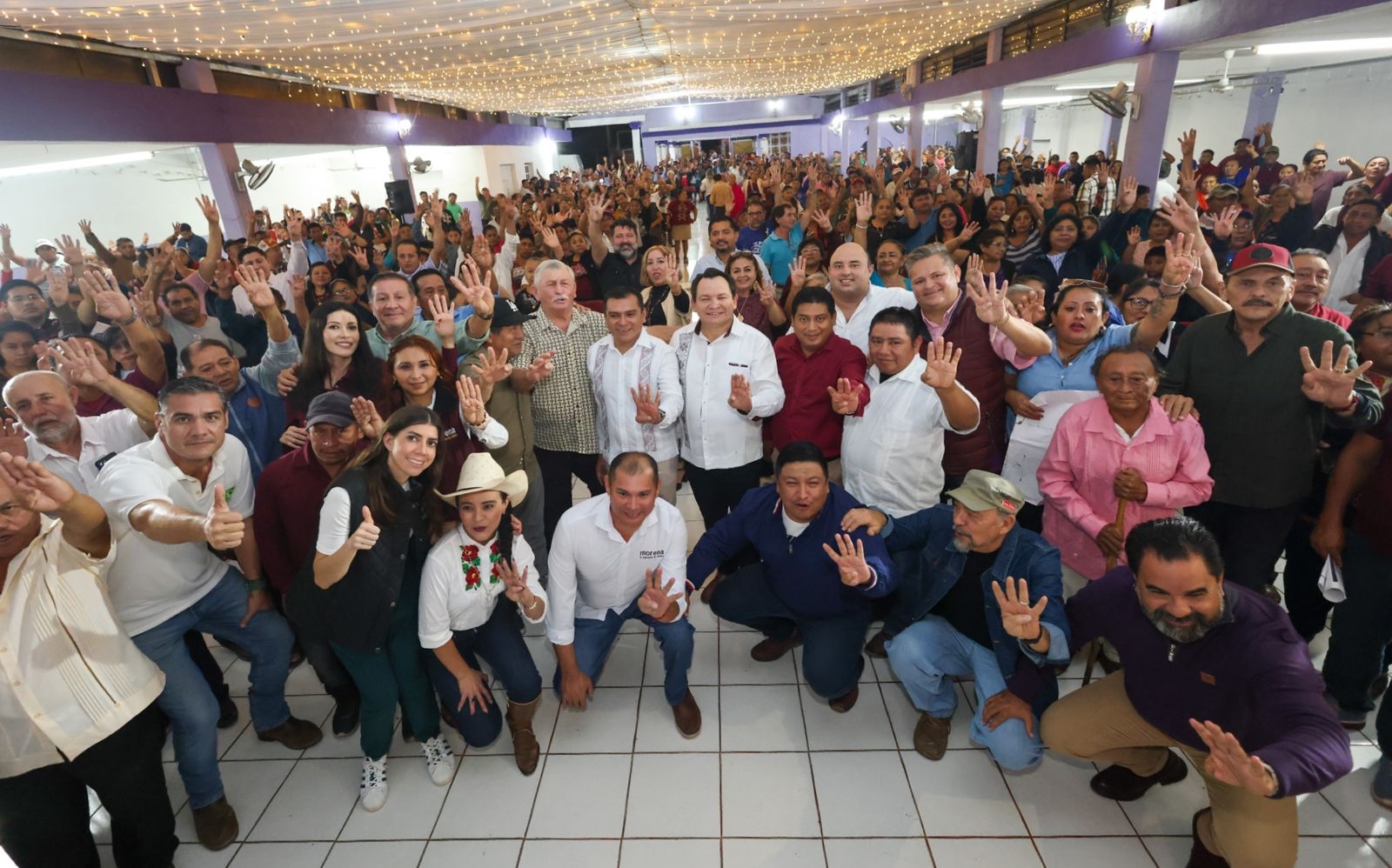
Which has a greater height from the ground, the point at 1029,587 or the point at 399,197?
the point at 399,197

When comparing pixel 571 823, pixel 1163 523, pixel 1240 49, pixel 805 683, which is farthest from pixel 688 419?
pixel 1240 49

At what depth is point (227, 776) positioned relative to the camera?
277 centimetres

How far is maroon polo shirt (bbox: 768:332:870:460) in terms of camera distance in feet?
10.5

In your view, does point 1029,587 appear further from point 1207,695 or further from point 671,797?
point 671,797

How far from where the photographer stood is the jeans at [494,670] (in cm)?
270

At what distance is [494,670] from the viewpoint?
2.78 m

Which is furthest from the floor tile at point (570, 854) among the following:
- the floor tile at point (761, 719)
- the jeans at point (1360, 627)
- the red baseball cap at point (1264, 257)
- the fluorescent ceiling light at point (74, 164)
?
the fluorescent ceiling light at point (74, 164)

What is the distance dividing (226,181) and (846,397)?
34.2 ft

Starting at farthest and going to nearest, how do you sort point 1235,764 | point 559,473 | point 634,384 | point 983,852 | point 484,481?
point 559,473
point 634,384
point 484,481
point 983,852
point 1235,764

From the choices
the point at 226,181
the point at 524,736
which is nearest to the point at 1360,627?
the point at 524,736

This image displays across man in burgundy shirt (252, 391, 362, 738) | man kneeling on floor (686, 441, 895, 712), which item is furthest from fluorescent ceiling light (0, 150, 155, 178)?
man kneeling on floor (686, 441, 895, 712)

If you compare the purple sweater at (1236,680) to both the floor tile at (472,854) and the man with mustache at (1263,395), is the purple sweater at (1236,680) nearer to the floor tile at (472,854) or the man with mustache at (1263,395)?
the man with mustache at (1263,395)

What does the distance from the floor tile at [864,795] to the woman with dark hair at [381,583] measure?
59.0 inches

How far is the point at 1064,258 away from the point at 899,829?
437cm
